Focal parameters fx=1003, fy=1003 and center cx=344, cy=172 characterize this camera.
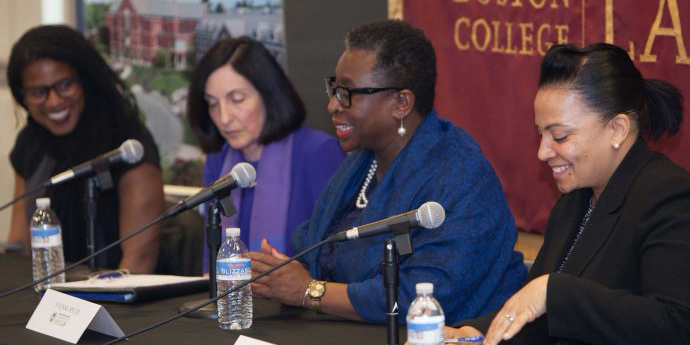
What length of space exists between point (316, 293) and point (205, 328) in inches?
13.3

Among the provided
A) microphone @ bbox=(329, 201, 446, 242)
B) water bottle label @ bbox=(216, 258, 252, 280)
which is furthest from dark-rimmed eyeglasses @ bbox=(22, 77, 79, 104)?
microphone @ bbox=(329, 201, 446, 242)

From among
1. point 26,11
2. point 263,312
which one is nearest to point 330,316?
point 263,312

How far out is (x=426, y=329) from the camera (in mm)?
2113

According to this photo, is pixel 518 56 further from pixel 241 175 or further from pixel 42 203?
pixel 42 203

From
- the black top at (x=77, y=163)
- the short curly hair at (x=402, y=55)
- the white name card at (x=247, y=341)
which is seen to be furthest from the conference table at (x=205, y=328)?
the black top at (x=77, y=163)

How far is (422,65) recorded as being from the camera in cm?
320

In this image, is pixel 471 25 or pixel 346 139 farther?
pixel 471 25

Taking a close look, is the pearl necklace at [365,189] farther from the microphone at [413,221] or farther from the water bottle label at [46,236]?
the water bottle label at [46,236]

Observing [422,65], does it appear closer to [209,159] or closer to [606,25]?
[606,25]

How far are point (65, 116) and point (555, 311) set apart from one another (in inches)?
105

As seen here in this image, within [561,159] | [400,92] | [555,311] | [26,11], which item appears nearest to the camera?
[555,311]

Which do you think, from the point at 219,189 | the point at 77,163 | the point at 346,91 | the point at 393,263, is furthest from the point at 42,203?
the point at 393,263

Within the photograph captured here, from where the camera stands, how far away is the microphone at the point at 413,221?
229 centimetres

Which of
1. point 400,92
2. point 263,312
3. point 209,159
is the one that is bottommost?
point 263,312
